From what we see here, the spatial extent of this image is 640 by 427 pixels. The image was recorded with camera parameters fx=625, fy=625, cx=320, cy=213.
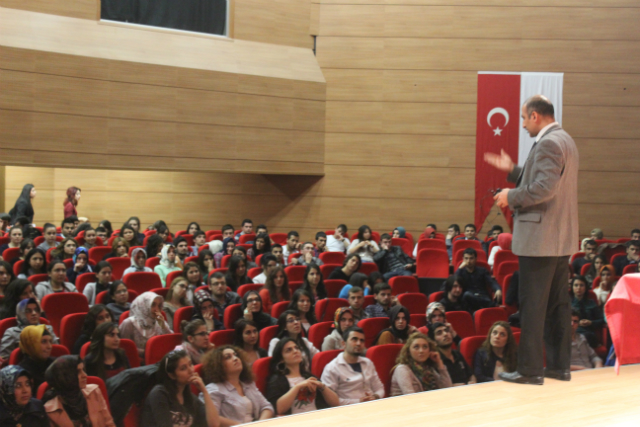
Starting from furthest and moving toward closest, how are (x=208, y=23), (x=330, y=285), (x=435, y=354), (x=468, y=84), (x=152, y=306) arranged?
1. (x=468, y=84)
2. (x=208, y=23)
3. (x=330, y=285)
4. (x=152, y=306)
5. (x=435, y=354)

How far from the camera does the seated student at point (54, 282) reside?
186 inches

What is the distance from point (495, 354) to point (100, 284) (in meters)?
3.06

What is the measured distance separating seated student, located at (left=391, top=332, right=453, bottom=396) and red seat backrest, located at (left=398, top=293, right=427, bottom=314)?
1.56 m

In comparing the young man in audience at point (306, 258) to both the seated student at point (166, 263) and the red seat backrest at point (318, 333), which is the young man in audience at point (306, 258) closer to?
the seated student at point (166, 263)

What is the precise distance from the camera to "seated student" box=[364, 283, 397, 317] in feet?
16.4

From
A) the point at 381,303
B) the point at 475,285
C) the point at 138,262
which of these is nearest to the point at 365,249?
the point at 475,285

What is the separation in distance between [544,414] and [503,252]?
5163 mm


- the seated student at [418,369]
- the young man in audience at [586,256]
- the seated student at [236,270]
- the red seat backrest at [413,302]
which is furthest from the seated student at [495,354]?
the young man in audience at [586,256]

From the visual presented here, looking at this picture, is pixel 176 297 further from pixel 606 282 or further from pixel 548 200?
pixel 606 282

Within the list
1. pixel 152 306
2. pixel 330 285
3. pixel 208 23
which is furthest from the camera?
pixel 208 23

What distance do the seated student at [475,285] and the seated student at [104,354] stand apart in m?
3.15

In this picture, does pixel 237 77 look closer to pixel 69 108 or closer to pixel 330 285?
pixel 69 108

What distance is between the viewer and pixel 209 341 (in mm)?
3918

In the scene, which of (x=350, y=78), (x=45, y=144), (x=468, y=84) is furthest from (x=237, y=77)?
(x=468, y=84)
